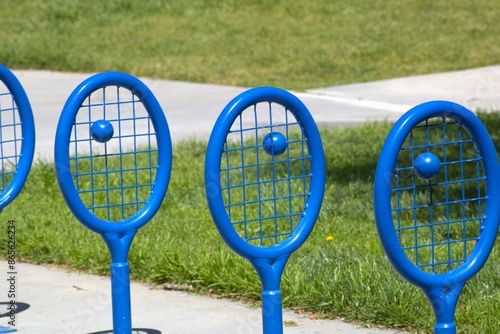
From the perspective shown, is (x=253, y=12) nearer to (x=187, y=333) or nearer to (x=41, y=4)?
(x=41, y=4)

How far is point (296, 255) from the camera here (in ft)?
16.3

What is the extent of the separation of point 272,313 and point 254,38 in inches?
437

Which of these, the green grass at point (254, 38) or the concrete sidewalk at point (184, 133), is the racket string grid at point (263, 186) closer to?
the concrete sidewalk at point (184, 133)

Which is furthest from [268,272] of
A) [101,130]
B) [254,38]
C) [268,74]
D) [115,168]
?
[254,38]

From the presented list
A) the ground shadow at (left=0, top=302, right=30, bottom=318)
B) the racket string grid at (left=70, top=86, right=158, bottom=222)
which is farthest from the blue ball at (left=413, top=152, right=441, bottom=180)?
the ground shadow at (left=0, top=302, right=30, bottom=318)

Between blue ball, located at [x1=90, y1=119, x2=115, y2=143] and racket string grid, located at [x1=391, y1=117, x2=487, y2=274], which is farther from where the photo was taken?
racket string grid, located at [x1=391, y1=117, x2=487, y2=274]

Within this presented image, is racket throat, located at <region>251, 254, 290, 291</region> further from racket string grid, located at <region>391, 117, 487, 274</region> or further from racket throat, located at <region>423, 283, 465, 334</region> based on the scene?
racket string grid, located at <region>391, 117, 487, 274</region>

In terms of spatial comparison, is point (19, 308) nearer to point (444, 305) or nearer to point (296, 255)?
point (296, 255)

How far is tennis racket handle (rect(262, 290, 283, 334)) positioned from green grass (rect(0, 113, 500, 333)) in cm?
81

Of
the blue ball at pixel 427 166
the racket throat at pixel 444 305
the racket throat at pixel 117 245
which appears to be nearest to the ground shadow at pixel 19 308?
the racket throat at pixel 117 245

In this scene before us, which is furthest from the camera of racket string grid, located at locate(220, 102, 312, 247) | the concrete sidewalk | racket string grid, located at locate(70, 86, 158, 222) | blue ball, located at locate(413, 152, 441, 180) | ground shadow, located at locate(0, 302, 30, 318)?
racket string grid, located at locate(70, 86, 158, 222)

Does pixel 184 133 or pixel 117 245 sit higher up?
pixel 184 133

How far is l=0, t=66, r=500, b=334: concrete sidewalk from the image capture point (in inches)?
169

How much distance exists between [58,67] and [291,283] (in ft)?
31.2
